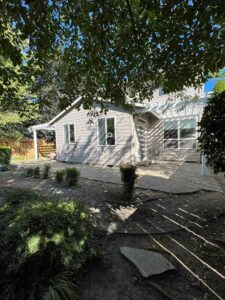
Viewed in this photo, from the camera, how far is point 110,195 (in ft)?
16.9

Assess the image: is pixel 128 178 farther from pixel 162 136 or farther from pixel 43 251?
pixel 162 136

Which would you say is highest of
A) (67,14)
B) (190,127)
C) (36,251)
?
(67,14)

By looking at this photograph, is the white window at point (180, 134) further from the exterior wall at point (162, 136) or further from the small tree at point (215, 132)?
the small tree at point (215, 132)

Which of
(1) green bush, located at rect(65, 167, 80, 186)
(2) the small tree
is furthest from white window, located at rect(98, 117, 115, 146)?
(2) the small tree

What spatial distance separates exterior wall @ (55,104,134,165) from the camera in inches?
391

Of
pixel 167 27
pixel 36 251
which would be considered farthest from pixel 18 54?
pixel 36 251

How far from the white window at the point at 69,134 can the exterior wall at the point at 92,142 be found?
23 cm

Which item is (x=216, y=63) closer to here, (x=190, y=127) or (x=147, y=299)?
(x=147, y=299)

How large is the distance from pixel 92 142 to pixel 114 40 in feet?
27.5

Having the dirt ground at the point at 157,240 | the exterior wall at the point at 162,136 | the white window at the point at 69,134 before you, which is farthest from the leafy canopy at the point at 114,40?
the white window at the point at 69,134

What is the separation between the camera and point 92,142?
11398mm

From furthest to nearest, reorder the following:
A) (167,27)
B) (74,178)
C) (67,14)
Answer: (74,178) < (67,14) < (167,27)

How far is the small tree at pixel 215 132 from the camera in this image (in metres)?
Answer: 3.42

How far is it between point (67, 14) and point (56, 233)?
309 cm
